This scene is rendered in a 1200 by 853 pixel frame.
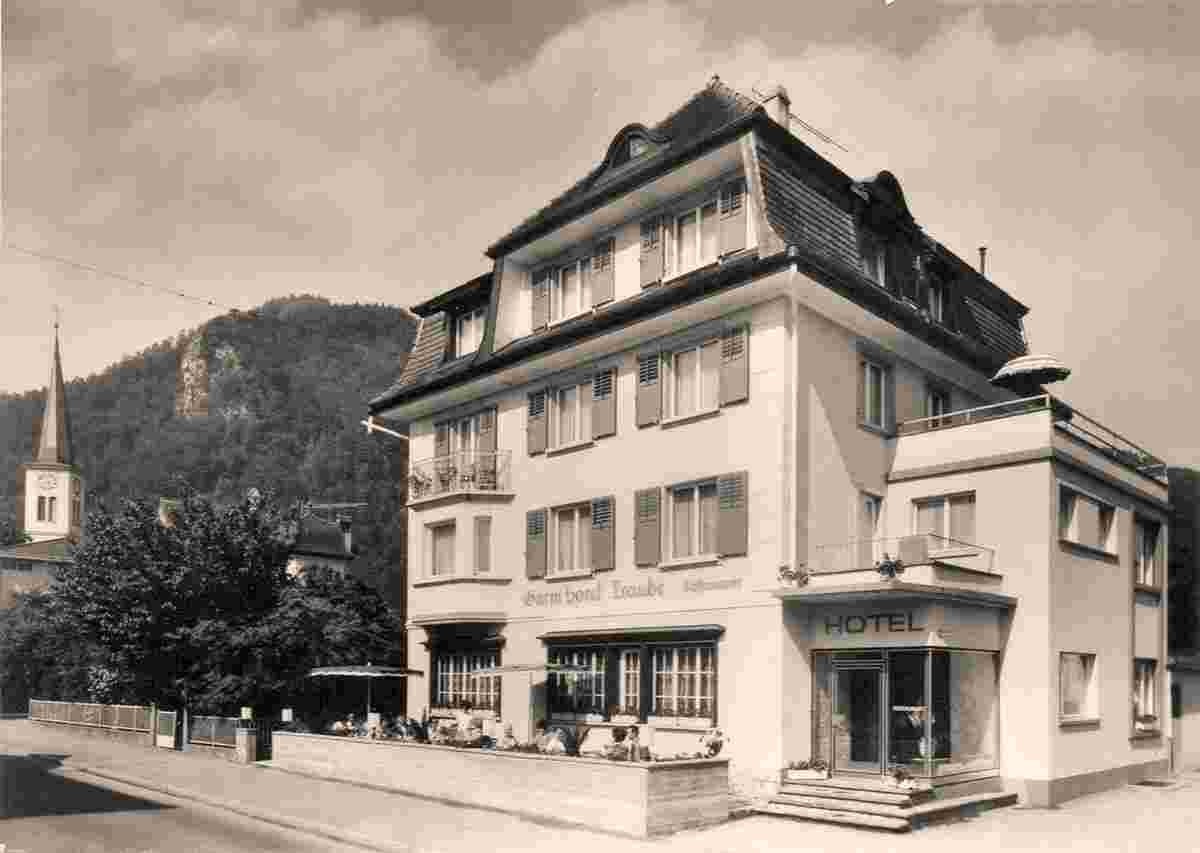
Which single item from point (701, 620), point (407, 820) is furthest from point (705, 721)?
point (407, 820)

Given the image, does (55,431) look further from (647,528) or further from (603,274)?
(647,528)

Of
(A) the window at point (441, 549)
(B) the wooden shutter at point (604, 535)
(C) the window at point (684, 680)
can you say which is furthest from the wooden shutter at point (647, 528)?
(A) the window at point (441, 549)

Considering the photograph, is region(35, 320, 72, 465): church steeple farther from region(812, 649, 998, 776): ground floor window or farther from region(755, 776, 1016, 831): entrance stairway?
region(755, 776, 1016, 831): entrance stairway

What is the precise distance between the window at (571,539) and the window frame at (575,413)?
55.7 inches

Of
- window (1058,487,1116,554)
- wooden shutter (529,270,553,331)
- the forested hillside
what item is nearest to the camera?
window (1058,487,1116,554)

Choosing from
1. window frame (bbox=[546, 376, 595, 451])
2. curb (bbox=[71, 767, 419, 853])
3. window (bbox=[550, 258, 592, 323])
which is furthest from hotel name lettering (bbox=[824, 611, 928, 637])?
window (bbox=[550, 258, 592, 323])

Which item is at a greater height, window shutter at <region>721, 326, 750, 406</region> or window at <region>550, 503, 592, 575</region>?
window shutter at <region>721, 326, 750, 406</region>

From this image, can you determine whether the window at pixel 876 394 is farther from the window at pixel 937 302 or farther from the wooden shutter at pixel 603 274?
the wooden shutter at pixel 603 274

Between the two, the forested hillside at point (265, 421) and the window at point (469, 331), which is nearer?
the window at point (469, 331)

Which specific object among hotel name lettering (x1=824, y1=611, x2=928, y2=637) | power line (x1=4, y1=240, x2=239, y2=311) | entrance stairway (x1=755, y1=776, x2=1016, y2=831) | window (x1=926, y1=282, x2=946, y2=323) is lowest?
entrance stairway (x1=755, y1=776, x2=1016, y2=831)

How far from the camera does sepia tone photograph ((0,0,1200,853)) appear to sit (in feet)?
57.5

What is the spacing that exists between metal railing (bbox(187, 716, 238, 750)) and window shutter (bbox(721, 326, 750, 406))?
16.5 m

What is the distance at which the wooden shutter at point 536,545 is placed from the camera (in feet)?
83.6

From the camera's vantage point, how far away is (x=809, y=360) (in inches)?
829
